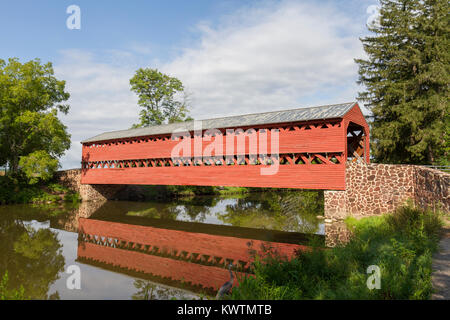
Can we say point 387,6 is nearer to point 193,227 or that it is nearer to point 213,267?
point 193,227

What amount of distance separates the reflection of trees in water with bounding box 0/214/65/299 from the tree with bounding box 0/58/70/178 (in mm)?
10759

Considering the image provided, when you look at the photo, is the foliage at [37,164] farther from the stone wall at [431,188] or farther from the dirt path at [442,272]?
the dirt path at [442,272]

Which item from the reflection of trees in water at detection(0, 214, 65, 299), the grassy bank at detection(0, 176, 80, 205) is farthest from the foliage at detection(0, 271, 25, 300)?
the grassy bank at detection(0, 176, 80, 205)

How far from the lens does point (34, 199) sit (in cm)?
2131

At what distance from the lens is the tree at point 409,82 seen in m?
17.9

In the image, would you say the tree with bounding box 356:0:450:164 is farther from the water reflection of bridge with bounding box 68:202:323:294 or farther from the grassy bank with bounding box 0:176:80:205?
the grassy bank with bounding box 0:176:80:205

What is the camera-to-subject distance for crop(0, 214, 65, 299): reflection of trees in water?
5.94m

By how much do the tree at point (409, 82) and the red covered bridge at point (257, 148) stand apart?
4.41m

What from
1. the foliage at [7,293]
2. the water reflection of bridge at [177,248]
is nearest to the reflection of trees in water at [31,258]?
the foliage at [7,293]

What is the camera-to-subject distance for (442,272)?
16.0ft

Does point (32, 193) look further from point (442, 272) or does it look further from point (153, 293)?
point (442, 272)

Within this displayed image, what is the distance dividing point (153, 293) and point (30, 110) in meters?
22.8

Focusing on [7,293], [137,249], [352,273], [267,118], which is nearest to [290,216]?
[267,118]
